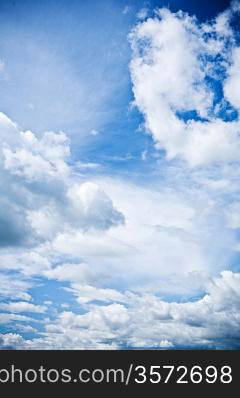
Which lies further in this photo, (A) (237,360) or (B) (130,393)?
(A) (237,360)

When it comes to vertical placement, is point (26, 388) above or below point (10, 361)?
below

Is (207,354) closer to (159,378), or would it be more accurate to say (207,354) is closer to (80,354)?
(159,378)

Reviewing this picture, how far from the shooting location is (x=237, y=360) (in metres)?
19.9

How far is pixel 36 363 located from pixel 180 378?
885cm

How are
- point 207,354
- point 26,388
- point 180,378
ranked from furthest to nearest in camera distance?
point 207,354 < point 180,378 < point 26,388

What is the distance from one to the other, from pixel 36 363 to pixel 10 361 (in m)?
1.52

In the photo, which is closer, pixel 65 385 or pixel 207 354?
pixel 65 385

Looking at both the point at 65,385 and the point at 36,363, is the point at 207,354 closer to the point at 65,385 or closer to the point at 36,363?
the point at 65,385

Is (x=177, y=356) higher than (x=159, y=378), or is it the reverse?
(x=177, y=356)

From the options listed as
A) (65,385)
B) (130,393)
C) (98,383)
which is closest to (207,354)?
(130,393)

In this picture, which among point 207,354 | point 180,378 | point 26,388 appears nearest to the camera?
point 26,388

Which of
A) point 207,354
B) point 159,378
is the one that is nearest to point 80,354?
point 159,378

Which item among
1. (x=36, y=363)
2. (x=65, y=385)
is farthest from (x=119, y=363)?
(x=36, y=363)

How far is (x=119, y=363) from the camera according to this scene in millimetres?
19250
